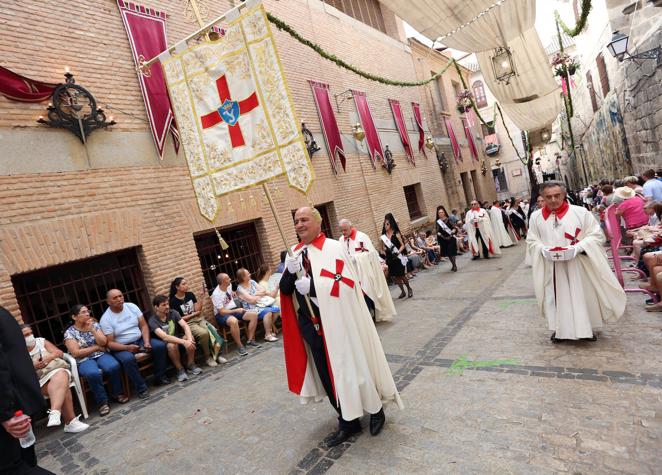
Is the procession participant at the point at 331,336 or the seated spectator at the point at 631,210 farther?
the seated spectator at the point at 631,210

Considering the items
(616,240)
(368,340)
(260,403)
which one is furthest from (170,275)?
(616,240)

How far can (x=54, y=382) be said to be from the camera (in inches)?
181

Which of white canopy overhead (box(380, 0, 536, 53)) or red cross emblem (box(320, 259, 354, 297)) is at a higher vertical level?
white canopy overhead (box(380, 0, 536, 53))

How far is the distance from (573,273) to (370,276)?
327 centimetres

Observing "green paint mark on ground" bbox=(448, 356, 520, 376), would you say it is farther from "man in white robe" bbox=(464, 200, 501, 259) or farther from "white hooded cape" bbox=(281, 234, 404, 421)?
"man in white robe" bbox=(464, 200, 501, 259)

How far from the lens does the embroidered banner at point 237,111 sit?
3.58 metres

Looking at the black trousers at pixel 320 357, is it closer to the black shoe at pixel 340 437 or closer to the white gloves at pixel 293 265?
the black shoe at pixel 340 437

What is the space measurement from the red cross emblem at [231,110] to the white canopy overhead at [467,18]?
4.30 m

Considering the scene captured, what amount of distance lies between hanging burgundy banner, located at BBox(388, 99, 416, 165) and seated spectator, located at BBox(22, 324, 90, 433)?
42.7ft

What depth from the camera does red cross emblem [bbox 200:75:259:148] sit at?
3760 millimetres

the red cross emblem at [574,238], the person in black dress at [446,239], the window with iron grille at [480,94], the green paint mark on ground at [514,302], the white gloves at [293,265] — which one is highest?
the window with iron grille at [480,94]

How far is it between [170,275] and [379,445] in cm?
512

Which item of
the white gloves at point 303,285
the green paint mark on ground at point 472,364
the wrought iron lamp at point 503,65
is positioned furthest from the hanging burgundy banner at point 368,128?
the white gloves at point 303,285

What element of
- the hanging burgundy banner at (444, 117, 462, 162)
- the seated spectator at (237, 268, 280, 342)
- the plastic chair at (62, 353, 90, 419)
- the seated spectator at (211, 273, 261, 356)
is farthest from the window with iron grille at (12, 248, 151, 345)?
the hanging burgundy banner at (444, 117, 462, 162)
